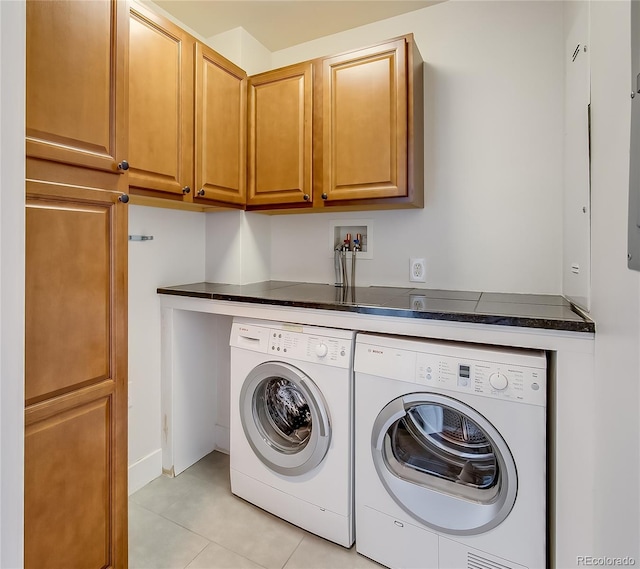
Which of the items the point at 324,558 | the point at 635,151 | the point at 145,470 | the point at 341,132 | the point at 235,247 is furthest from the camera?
the point at 235,247

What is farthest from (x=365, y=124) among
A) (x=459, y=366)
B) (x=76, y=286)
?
(x=76, y=286)

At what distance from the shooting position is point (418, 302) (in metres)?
1.53

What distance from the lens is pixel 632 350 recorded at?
0.71 meters

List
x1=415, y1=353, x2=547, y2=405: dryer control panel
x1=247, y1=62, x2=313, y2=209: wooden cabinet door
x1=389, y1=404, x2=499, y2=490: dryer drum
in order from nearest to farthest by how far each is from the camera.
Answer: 1. x1=415, y1=353, x2=547, y2=405: dryer control panel
2. x1=389, y1=404, x2=499, y2=490: dryer drum
3. x1=247, y1=62, x2=313, y2=209: wooden cabinet door

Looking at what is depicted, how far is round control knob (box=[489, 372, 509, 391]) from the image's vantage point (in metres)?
1.16

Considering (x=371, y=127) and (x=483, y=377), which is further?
(x=371, y=127)

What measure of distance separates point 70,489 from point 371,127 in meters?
1.83

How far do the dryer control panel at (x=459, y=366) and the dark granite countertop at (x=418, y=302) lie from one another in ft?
0.34

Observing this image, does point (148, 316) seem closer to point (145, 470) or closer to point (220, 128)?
point (145, 470)

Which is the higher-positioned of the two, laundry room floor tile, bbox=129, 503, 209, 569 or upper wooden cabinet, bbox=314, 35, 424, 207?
upper wooden cabinet, bbox=314, 35, 424, 207

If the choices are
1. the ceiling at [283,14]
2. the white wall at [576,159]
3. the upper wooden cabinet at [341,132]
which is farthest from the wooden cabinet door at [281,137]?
the white wall at [576,159]

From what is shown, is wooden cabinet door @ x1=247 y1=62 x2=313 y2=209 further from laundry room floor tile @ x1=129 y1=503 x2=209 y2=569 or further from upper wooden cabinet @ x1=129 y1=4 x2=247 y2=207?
laundry room floor tile @ x1=129 y1=503 x2=209 y2=569

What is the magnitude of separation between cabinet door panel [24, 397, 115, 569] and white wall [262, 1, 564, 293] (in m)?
1.52

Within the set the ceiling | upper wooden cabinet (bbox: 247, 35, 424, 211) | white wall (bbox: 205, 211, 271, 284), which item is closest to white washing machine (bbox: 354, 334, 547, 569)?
upper wooden cabinet (bbox: 247, 35, 424, 211)
